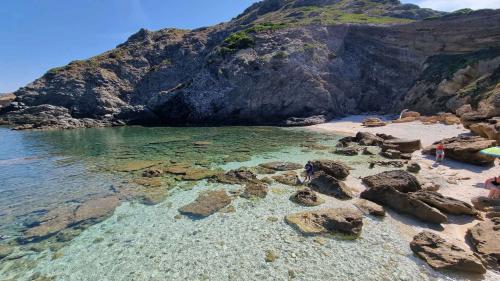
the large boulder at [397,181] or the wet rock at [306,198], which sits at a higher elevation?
the large boulder at [397,181]

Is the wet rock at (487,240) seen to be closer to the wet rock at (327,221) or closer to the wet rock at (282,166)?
the wet rock at (327,221)

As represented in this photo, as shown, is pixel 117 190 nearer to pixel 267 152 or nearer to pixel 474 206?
pixel 267 152

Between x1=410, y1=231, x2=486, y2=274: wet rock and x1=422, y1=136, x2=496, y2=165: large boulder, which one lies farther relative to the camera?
x1=422, y1=136, x2=496, y2=165: large boulder

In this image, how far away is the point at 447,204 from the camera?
13.7 meters

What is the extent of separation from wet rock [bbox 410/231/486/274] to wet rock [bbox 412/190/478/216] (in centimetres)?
324

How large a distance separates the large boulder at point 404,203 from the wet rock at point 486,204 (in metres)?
2.40

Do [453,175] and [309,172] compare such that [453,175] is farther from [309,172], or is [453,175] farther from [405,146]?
[309,172]

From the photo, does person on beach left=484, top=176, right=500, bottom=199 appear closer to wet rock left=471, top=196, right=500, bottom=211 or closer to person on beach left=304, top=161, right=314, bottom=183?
wet rock left=471, top=196, right=500, bottom=211

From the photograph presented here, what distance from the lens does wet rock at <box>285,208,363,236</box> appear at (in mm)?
12391

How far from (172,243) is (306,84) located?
47.7 metres

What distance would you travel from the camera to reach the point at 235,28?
9300cm

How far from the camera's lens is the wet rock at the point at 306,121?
5181 centimetres

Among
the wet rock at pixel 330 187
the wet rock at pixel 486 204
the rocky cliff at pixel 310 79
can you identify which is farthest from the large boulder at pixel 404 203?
the rocky cliff at pixel 310 79

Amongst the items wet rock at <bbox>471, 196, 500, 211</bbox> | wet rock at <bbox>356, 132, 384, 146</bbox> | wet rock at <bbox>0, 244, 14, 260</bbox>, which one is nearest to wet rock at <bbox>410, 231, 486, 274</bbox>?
wet rock at <bbox>471, 196, 500, 211</bbox>
